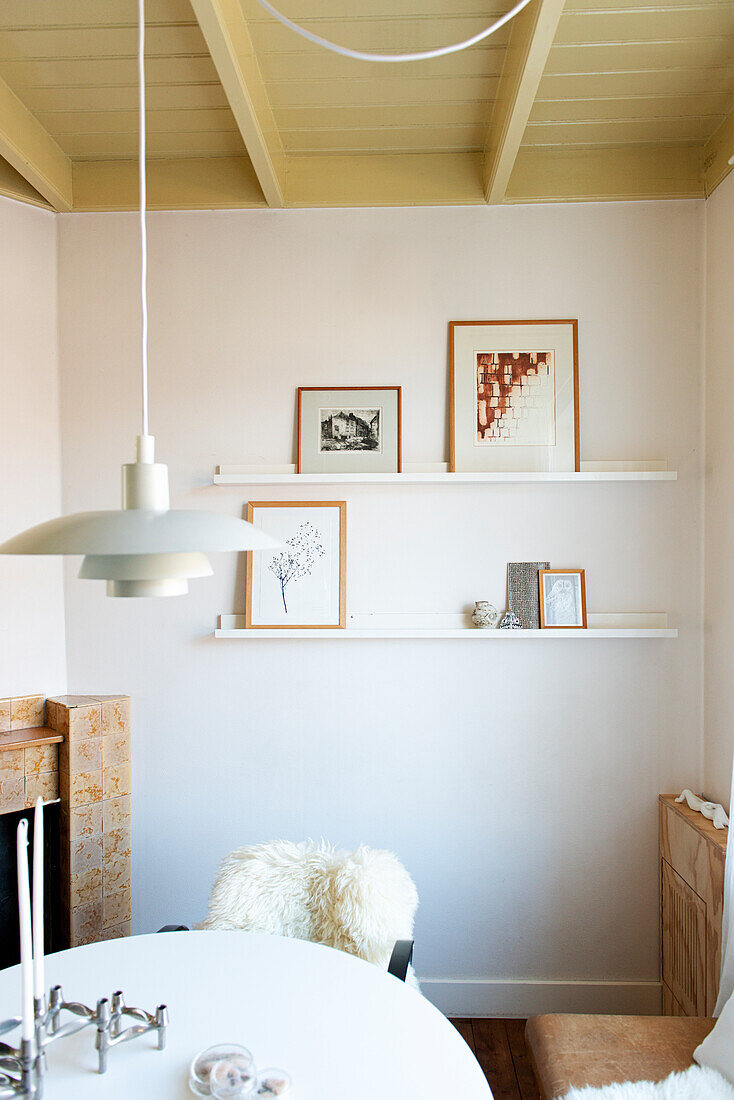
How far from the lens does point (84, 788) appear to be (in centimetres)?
238

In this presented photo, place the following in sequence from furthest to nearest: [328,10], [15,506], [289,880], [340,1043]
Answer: [15,506]
[289,880]
[328,10]
[340,1043]

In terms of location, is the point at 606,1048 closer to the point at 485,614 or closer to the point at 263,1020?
the point at 263,1020

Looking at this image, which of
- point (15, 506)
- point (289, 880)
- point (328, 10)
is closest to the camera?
point (328, 10)

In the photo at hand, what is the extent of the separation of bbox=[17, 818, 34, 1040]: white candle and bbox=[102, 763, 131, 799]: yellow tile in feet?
4.69

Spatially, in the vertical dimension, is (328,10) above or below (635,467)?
above

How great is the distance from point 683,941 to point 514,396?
1.78m

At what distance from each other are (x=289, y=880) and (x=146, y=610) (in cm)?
108

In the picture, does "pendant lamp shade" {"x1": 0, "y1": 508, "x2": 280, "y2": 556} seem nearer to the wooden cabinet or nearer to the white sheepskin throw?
the white sheepskin throw

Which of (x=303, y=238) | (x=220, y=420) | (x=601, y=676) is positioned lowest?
(x=601, y=676)

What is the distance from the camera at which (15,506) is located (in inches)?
95.7

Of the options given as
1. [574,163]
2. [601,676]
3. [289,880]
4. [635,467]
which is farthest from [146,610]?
[574,163]

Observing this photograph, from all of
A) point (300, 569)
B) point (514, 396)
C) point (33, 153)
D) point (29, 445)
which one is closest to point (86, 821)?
point (300, 569)

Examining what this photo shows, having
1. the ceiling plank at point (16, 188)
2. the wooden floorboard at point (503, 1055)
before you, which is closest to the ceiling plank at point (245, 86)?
the ceiling plank at point (16, 188)

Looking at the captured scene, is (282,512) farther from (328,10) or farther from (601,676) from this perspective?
(328,10)
